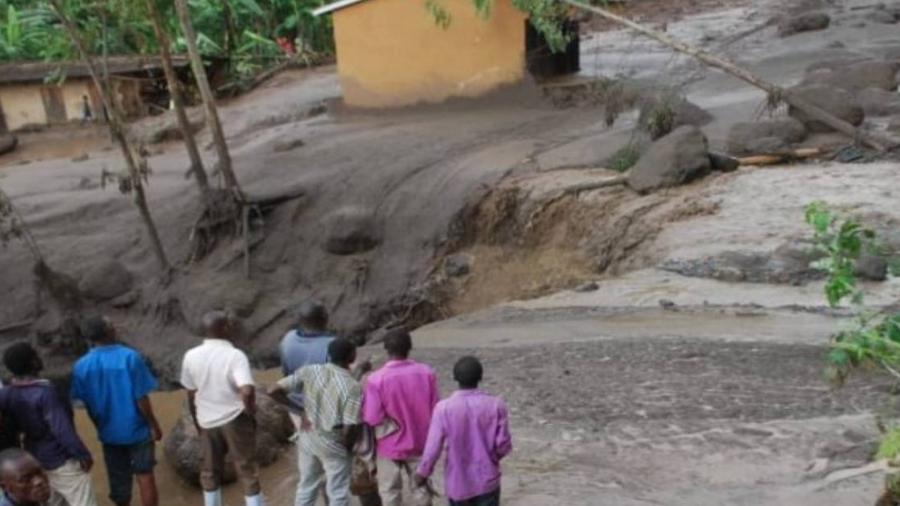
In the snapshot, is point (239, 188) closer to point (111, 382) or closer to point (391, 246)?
point (391, 246)

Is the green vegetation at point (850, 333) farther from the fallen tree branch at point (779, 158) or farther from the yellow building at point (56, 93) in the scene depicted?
the yellow building at point (56, 93)

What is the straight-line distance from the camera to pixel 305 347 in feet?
19.1

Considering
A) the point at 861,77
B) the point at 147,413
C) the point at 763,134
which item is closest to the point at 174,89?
the point at 763,134

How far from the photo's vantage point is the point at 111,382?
627cm

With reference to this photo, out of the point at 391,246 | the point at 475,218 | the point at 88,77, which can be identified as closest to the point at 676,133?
the point at 475,218

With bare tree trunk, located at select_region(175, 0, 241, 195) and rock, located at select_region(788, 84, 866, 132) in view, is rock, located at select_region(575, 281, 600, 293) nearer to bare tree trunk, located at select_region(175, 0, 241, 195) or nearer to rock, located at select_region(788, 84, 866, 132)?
rock, located at select_region(788, 84, 866, 132)

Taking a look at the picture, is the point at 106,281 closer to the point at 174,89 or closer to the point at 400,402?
the point at 174,89

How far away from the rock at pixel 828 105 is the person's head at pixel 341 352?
36.0ft

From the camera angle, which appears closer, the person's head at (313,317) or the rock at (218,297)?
the person's head at (313,317)

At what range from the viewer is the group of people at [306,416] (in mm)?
5012

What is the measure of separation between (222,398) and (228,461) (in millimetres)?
2322

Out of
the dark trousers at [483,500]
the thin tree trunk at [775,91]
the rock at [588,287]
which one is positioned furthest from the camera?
the thin tree trunk at [775,91]

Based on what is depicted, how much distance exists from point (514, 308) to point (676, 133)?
154 inches

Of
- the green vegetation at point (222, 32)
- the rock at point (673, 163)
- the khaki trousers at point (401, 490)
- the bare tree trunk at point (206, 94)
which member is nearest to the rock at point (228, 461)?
the khaki trousers at point (401, 490)
